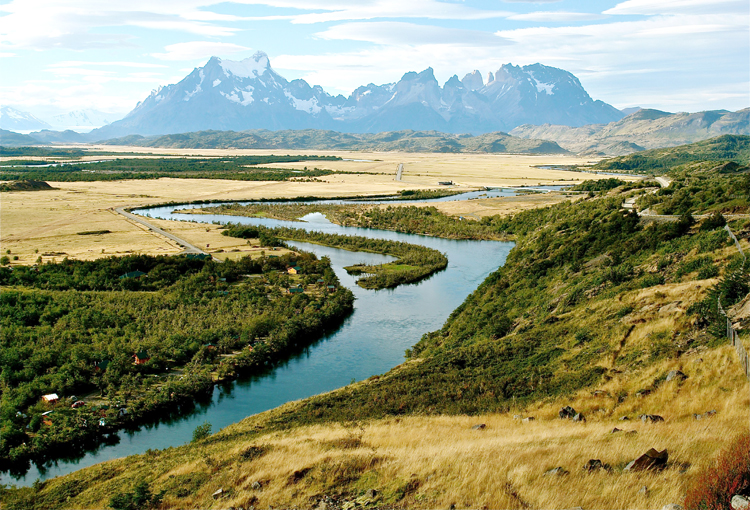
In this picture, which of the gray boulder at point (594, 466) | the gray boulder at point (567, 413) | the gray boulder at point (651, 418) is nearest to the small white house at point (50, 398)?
the gray boulder at point (567, 413)

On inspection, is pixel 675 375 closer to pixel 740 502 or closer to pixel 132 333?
pixel 740 502

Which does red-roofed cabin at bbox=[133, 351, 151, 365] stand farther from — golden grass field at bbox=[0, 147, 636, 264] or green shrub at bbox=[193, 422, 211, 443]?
golden grass field at bbox=[0, 147, 636, 264]

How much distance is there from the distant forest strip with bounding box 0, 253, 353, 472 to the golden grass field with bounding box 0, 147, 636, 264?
13692mm

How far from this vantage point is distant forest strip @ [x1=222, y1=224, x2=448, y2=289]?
2356 inches

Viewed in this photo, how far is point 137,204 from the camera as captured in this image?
391ft

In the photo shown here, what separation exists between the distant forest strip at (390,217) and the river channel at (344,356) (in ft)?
50.9

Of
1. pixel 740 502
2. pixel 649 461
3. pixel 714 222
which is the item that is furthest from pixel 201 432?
pixel 714 222

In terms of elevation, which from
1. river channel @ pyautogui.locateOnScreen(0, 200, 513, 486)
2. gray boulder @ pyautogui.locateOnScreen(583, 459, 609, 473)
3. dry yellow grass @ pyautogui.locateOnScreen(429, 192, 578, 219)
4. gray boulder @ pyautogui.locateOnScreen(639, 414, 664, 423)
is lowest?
river channel @ pyautogui.locateOnScreen(0, 200, 513, 486)

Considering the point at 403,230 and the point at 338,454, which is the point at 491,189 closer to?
the point at 403,230

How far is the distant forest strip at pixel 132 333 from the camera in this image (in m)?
29.5

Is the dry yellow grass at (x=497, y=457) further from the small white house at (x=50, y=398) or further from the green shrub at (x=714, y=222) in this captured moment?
the green shrub at (x=714, y=222)

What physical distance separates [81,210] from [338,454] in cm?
10674

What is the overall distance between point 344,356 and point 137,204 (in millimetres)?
95825

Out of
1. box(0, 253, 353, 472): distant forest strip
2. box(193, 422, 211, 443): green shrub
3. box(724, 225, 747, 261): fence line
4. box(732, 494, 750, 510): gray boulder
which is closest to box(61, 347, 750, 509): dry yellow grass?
box(732, 494, 750, 510): gray boulder
